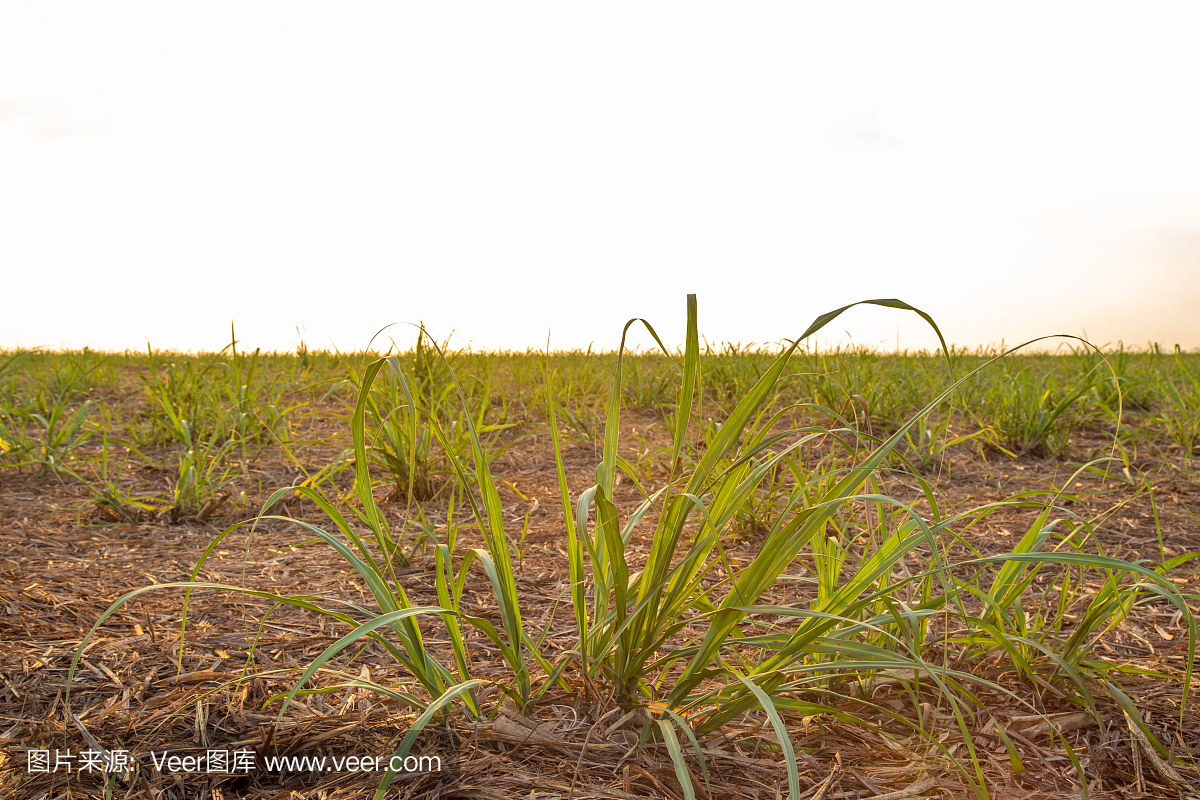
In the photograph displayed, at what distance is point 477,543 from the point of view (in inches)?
86.2

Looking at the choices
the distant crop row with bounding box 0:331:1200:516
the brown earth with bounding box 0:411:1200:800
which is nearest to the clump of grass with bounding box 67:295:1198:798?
the brown earth with bounding box 0:411:1200:800

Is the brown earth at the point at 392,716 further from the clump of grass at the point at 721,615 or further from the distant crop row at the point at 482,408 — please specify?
the distant crop row at the point at 482,408

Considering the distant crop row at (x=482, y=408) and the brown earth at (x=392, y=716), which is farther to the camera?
the distant crop row at (x=482, y=408)

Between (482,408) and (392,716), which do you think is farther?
(482,408)

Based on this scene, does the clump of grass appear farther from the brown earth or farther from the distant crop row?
the distant crop row

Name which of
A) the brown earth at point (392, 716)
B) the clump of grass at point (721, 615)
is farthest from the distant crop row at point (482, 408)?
the clump of grass at point (721, 615)

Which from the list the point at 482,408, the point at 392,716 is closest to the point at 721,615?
the point at 392,716

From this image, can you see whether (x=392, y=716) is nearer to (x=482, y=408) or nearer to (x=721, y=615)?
(x=721, y=615)

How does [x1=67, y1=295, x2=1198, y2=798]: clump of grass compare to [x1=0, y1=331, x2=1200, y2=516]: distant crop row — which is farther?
[x1=0, y1=331, x2=1200, y2=516]: distant crop row

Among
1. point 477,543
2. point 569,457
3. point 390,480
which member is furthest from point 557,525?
A: point 569,457

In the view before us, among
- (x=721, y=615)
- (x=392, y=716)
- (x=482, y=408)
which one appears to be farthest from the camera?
(x=482, y=408)

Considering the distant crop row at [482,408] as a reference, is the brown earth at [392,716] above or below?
below

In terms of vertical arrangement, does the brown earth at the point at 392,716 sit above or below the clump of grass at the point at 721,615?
below

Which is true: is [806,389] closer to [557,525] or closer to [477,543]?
[557,525]
